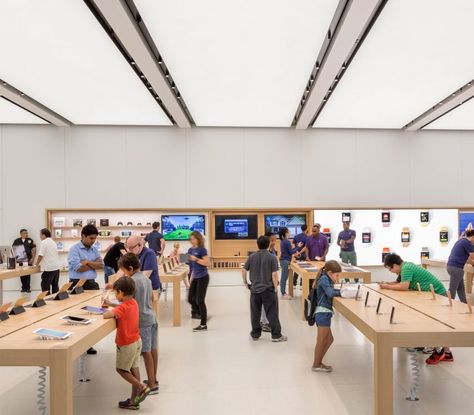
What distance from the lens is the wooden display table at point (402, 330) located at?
300cm

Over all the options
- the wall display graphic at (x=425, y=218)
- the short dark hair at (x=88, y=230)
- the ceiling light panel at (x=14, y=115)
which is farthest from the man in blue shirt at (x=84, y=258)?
the wall display graphic at (x=425, y=218)

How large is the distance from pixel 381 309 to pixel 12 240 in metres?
8.93

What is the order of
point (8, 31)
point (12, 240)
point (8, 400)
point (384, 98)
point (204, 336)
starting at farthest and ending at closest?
point (12, 240), point (384, 98), point (204, 336), point (8, 31), point (8, 400)

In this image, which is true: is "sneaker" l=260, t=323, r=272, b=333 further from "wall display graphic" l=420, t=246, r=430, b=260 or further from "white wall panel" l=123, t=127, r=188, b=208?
"wall display graphic" l=420, t=246, r=430, b=260

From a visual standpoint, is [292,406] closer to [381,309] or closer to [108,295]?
[381,309]

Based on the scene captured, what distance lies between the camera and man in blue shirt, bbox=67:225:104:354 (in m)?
5.08

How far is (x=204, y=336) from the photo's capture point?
5.80 metres

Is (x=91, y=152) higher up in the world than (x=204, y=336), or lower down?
higher up

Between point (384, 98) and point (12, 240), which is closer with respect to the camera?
point (384, 98)

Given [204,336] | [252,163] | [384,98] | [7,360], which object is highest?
[384,98]

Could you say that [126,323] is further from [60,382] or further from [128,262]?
[60,382]

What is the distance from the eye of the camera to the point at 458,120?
9523 millimetres

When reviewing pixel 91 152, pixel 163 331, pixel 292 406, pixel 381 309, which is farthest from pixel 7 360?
pixel 91 152

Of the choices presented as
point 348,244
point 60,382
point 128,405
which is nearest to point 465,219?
point 348,244
